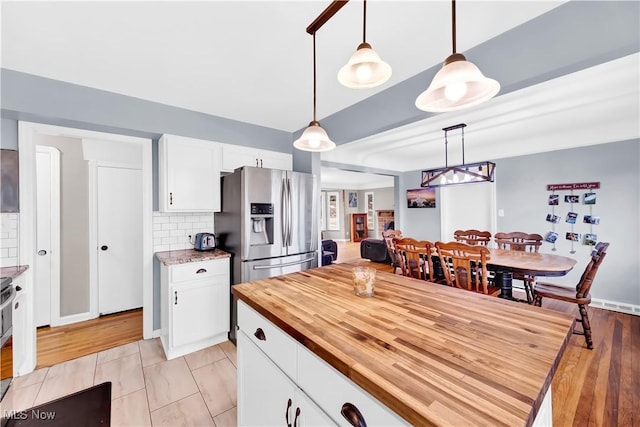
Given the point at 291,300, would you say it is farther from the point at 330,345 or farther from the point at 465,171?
the point at 465,171

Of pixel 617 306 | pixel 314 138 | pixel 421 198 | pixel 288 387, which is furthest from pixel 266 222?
pixel 617 306

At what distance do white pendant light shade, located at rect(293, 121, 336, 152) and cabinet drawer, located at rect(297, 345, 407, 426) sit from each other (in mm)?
1211

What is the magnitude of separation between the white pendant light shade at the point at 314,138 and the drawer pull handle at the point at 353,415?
1377mm

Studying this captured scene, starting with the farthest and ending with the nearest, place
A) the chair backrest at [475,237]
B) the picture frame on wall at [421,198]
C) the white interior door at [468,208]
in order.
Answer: the picture frame on wall at [421,198], the white interior door at [468,208], the chair backrest at [475,237]

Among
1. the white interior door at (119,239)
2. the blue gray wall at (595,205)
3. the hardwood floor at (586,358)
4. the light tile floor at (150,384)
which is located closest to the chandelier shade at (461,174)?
the blue gray wall at (595,205)

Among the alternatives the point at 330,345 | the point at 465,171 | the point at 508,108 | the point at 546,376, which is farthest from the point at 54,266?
the point at 508,108

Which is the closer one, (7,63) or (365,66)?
(365,66)

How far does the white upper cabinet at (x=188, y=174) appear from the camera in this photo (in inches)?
102

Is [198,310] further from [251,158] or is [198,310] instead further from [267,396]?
[251,158]

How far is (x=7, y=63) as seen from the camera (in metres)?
1.89

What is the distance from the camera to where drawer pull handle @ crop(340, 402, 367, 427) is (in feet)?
2.27

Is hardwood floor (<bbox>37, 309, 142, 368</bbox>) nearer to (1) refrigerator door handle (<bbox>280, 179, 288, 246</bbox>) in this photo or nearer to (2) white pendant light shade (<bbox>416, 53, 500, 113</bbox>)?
(1) refrigerator door handle (<bbox>280, 179, 288, 246</bbox>)

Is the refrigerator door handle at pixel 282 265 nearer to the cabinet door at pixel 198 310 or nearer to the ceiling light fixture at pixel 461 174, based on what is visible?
the cabinet door at pixel 198 310

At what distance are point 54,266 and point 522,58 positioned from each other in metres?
4.75
